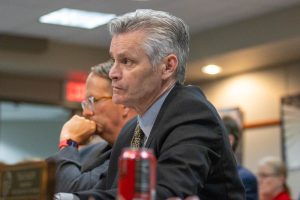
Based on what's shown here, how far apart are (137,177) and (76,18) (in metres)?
6.02

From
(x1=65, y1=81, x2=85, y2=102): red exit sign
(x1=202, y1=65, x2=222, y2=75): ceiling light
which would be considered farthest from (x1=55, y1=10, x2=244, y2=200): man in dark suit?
(x1=65, y1=81, x2=85, y2=102): red exit sign

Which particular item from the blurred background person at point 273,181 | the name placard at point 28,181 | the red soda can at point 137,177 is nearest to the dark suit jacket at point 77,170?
the name placard at point 28,181

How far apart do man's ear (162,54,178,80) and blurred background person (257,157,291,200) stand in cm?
405

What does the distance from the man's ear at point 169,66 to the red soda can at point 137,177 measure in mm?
599

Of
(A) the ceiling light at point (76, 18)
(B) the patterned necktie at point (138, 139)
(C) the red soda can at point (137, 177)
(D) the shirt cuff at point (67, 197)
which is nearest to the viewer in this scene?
(C) the red soda can at point (137, 177)

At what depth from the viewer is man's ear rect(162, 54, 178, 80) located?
1711 millimetres

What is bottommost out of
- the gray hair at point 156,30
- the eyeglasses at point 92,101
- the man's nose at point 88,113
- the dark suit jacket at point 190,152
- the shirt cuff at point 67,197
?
the shirt cuff at point 67,197

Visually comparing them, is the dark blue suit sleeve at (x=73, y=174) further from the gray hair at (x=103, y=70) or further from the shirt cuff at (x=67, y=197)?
the shirt cuff at (x=67, y=197)

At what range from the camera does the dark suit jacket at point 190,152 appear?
1.46 m

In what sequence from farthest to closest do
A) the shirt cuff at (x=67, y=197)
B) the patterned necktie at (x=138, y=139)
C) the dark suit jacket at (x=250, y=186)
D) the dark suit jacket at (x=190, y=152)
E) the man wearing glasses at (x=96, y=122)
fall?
the dark suit jacket at (x=250, y=186), the man wearing glasses at (x=96, y=122), the patterned necktie at (x=138, y=139), the shirt cuff at (x=67, y=197), the dark suit jacket at (x=190, y=152)

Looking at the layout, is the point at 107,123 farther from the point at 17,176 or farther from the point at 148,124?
the point at 17,176

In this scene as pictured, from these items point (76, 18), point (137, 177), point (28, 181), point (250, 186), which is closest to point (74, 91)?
point (76, 18)

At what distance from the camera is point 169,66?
1.72 metres

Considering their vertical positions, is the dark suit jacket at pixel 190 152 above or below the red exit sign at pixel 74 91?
below
